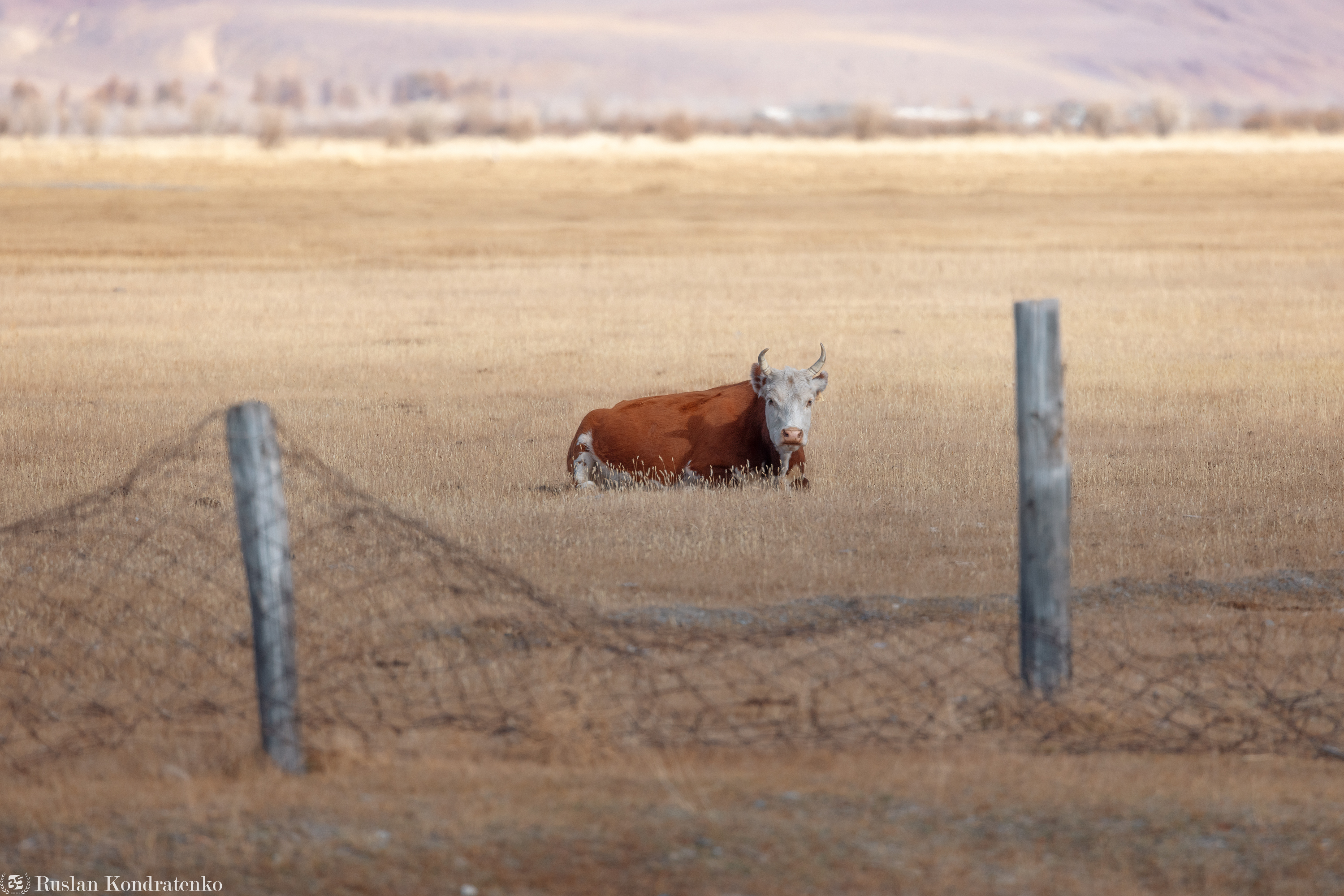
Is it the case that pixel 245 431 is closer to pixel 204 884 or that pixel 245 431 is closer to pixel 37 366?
pixel 204 884

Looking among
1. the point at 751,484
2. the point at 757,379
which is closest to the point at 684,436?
the point at 751,484

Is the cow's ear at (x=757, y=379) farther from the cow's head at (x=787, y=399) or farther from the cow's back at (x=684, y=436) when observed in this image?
the cow's back at (x=684, y=436)

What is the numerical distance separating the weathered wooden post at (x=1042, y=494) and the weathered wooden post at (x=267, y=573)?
3104 mm

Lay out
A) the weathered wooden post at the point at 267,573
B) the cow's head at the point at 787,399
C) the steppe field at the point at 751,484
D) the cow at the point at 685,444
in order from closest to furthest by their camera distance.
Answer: the steppe field at the point at 751,484 < the weathered wooden post at the point at 267,573 < the cow's head at the point at 787,399 < the cow at the point at 685,444

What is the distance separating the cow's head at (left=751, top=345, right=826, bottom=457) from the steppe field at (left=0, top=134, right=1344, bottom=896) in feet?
1.67

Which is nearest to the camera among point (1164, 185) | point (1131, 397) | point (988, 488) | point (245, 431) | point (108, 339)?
point (245, 431)

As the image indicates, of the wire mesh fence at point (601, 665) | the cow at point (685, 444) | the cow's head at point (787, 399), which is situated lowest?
the wire mesh fence at point (601, 665)

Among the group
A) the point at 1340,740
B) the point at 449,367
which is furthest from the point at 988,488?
the point at 449,367

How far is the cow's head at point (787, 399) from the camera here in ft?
40.1

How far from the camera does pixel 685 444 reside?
13.1 m

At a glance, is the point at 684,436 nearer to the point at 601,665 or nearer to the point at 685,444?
the point at 685,444

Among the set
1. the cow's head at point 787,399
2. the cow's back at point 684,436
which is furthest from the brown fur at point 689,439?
the cow's head at point 787,399

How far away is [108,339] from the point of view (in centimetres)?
2395

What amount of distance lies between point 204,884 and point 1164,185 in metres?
60.7
